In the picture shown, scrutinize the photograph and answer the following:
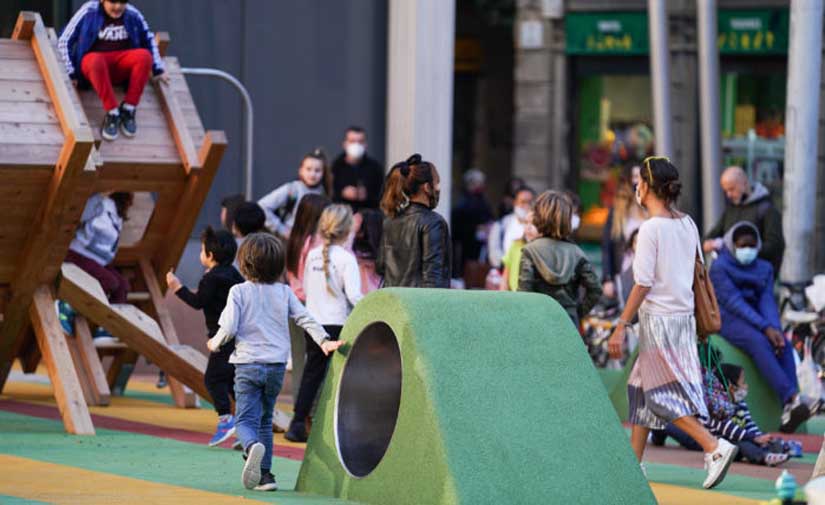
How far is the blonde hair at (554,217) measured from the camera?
1178cm

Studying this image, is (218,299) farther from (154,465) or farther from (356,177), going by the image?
(356,177)

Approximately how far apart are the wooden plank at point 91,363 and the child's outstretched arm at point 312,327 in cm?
422

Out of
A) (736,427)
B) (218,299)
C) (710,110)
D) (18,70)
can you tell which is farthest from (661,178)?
(710,110)

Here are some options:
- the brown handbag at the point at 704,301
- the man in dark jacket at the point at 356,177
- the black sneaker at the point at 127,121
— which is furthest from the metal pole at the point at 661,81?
the brown handbag at the point at 704,301

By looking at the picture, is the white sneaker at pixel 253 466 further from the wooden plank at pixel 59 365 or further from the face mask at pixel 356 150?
the face mask at pixel 356 150

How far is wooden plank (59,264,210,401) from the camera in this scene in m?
13.9

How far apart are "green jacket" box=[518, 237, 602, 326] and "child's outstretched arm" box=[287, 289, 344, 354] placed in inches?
63.1

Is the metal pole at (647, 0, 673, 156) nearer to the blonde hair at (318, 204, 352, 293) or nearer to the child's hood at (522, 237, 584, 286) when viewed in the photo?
the blonde hair at (318, 204, 352, 293)

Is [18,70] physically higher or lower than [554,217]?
higher

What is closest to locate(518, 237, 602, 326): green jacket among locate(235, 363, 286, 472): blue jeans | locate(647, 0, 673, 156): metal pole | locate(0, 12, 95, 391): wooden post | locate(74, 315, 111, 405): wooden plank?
locate(235, 363, 286, 472): blue jeans

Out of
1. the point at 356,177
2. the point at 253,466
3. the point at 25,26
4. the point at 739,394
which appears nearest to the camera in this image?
the point at 253,466

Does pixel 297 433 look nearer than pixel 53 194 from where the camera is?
Yes

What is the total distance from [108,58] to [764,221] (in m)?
5.06

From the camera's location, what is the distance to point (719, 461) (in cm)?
1077
